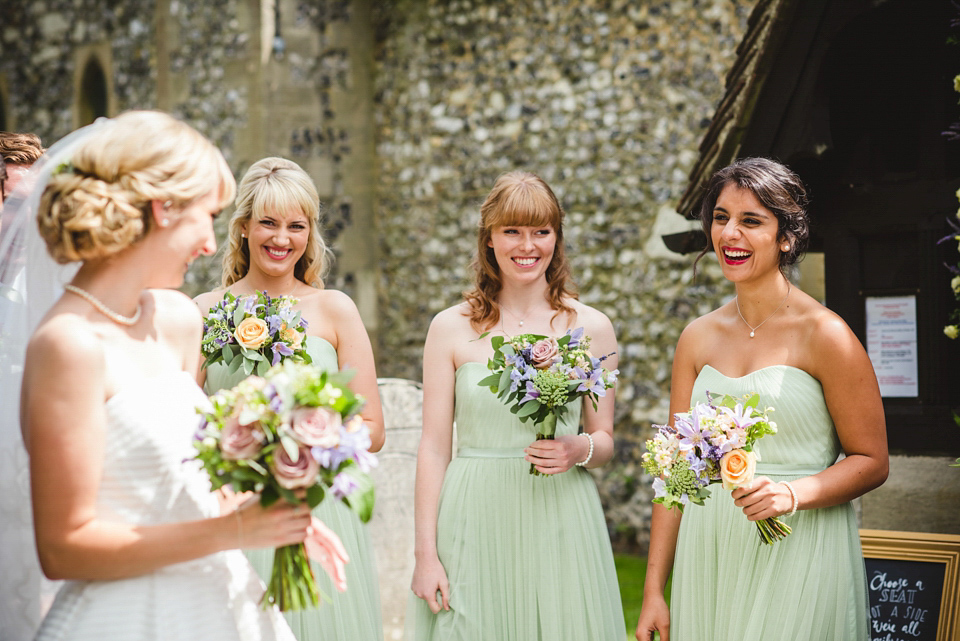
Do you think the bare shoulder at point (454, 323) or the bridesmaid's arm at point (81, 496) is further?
the bare shoulder at point (454, 323)

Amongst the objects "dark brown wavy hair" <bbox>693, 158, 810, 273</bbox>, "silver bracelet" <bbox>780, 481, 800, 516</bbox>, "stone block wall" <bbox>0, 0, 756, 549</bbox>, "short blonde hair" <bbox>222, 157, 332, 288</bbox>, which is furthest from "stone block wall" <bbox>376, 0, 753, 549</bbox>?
"silver bracelet" <bbox>780, 481, 800, 516</bbox>

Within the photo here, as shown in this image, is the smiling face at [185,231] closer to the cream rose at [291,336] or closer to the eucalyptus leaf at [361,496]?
the eucalyptus leaf at [361,496]

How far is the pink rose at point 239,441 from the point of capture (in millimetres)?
2098

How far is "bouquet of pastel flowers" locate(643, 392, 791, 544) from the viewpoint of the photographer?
2883 millimetres

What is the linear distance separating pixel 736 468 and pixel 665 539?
0.74m

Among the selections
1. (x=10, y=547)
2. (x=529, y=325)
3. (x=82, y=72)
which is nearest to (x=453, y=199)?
(x=82, y=72)

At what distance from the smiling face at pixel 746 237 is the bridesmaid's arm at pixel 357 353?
60.7 inches

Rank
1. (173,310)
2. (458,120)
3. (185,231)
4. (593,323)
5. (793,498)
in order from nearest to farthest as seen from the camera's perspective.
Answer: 1. (185,231)
2. (173,310)
3. (793,498)
4. (593,323)
5. (458,120)

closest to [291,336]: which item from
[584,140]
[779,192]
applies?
[779,192]


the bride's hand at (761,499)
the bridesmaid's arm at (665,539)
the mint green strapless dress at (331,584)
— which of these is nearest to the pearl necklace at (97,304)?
the mint green strapless dress at (331,584)

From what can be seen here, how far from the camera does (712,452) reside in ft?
9.57

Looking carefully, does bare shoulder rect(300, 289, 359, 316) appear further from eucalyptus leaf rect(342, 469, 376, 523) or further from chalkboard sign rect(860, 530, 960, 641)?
chalkboard sign rect(860, 530, 960, 641)

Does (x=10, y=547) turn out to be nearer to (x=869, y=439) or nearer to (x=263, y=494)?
(x=263, y=494)

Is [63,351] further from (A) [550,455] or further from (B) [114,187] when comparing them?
(A) [550,455]
